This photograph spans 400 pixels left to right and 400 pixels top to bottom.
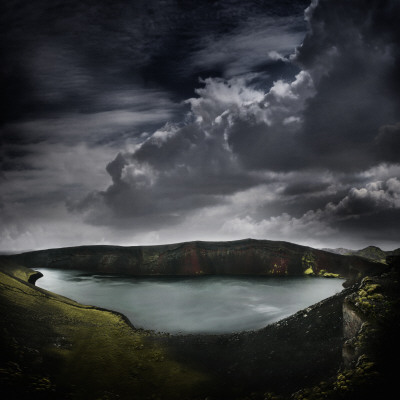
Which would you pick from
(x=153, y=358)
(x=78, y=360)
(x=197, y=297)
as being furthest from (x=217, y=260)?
(x=78, y=360)

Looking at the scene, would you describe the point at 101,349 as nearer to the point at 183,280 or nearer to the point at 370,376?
the point at 370,376

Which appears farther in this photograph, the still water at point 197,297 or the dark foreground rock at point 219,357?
the still water at point 197,297

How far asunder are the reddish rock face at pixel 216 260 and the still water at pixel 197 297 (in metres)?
2.25

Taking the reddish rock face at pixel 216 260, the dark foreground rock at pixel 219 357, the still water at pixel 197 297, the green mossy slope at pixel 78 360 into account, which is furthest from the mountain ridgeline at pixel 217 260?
the dark foreground rock at pixel 219 357

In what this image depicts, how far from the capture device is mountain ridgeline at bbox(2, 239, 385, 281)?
36375mm

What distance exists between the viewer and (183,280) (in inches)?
1433

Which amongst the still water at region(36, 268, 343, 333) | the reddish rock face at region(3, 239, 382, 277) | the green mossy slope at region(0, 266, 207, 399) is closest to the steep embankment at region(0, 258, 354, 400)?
the green mossy slope at region(0, 266, 207, 399)

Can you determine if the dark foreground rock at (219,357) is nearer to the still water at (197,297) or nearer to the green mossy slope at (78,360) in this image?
the green mossy slope at (78,360)

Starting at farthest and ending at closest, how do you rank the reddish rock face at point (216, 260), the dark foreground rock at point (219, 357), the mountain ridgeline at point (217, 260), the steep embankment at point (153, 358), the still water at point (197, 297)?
the reddish rock face at point (216, 260)
the mountain ridgeline at point (217, 260)
the still water at point (197, 297)
the steep embankment at point (153, 358)
the dark foreground rock at point (219, 357)

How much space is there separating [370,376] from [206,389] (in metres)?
4.76

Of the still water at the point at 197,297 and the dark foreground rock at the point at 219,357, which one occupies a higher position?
the dark foreground rock at the point at 219,357

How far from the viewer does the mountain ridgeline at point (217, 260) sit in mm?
36375

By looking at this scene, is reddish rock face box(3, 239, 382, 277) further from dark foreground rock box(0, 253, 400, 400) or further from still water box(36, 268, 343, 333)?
dark foreground rock box(0, 253, 400, 400)

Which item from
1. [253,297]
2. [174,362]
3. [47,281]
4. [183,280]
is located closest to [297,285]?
[253,297]
